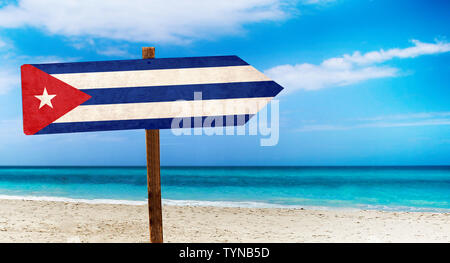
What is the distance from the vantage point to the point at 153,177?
296cm

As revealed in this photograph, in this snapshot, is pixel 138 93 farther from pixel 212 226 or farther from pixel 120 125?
pixel 212 226

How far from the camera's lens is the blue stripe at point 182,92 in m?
2.81

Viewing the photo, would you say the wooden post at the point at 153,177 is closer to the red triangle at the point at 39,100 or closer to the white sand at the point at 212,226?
the red triangle at the point at 39,100

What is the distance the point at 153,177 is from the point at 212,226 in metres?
5.72

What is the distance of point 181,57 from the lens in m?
2.88

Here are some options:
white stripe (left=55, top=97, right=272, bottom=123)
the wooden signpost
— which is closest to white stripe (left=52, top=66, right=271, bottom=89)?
the wooden signpost

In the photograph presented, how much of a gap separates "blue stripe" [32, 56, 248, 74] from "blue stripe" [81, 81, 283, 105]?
182 mm

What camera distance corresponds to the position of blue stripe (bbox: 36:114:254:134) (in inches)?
109

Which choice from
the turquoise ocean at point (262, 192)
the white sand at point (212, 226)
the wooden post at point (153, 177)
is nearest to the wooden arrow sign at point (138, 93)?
the wooden post at point (153, 177)

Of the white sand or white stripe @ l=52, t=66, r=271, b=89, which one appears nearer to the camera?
white stripe @ l=52, t=66, r=271, b=89

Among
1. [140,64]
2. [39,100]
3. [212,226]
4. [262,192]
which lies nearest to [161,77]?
[140,64]

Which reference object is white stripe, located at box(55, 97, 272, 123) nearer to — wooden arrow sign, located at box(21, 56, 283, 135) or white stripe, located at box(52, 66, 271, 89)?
wooden arrow sign, located at box(21, 56, 283, 135)
